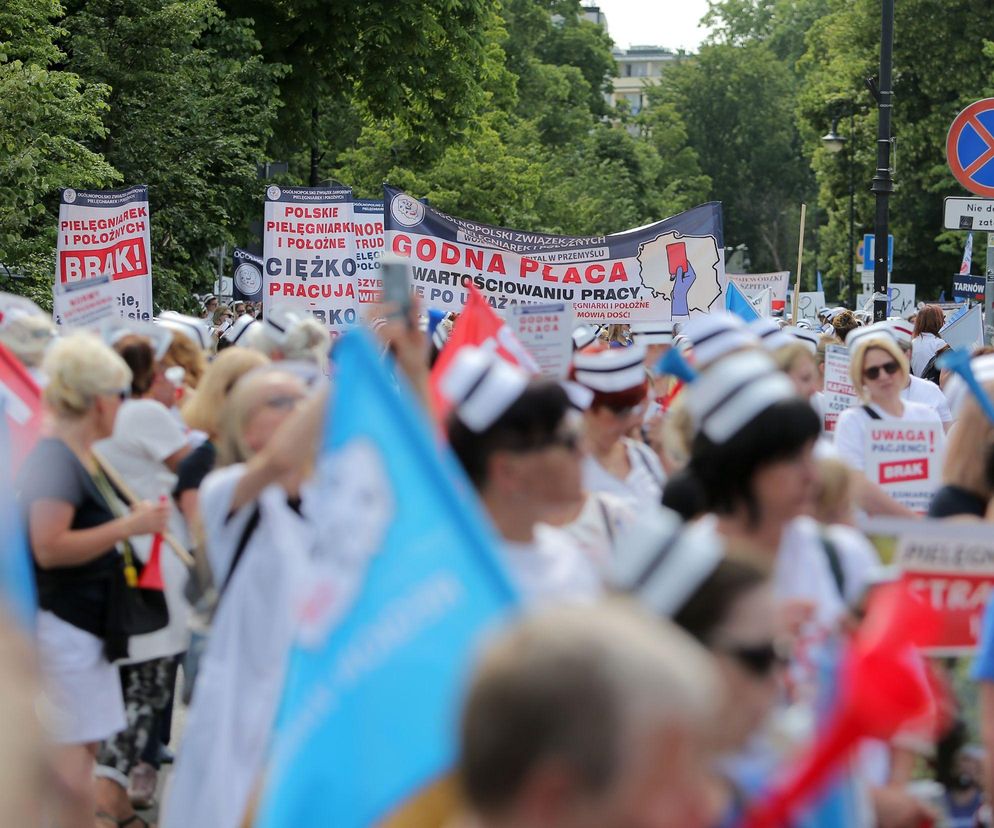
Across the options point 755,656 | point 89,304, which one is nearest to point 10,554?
point 755,656

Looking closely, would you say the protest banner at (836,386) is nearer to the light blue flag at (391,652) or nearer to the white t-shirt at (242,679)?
the white t-shirt at (242,679)

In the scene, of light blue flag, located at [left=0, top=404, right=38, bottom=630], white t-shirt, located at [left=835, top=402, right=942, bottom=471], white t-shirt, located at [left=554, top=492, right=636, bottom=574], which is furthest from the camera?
white t-shirt, located at [left=835, top=402, right=942, bottom=471]

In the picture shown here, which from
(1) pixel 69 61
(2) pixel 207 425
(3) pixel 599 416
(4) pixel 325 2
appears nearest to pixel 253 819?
(2) pixel 207 425

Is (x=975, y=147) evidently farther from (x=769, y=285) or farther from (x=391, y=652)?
(x=769, y=285)

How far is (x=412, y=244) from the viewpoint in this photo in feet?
44.9

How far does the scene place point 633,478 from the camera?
19.7 feet

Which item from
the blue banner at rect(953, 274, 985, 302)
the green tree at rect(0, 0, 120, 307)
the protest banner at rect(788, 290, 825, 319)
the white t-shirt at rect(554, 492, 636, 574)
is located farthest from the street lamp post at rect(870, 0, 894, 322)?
the white t-shirt at rect(554, 492, 636, 574)

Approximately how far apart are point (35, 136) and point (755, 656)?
15.5 meters

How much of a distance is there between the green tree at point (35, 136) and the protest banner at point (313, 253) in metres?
3.07

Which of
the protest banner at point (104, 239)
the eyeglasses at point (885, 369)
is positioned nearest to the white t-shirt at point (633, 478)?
the eyeglasses at point (885, 369)

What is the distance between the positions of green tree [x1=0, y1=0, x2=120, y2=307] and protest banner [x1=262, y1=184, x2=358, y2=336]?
3.07 metres

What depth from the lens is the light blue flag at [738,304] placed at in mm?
13430

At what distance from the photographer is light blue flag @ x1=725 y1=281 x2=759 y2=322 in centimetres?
1343

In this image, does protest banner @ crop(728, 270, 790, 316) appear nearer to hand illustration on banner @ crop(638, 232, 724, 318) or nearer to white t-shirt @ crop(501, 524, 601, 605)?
hand illustration on banner @ crop(638, 232, 724, 318)
